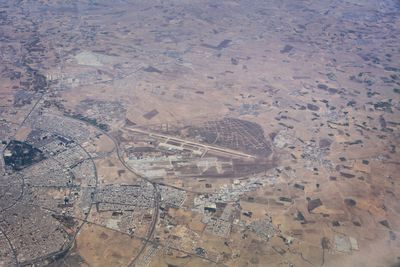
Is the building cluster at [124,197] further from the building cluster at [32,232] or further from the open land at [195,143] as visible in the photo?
the building cluster at [32,232]

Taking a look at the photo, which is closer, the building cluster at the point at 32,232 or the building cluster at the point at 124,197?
the building cluster at the point at 32,232

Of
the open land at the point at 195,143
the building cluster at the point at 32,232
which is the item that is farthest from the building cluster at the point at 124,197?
the building cluster at the point at 32,232

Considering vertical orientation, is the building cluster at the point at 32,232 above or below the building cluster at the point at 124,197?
below

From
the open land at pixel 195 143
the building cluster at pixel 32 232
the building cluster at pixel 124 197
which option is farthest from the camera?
the building cluster at pixel 124 197

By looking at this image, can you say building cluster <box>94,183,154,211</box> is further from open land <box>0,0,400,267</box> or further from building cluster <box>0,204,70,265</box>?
building cluster <box>0,204,70,265</box>

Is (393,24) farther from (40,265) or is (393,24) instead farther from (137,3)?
(40,265)

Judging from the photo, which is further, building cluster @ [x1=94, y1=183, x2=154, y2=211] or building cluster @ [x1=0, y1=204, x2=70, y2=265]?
building cluster @ [x1=94, y1=183, x2=154, y2=211]

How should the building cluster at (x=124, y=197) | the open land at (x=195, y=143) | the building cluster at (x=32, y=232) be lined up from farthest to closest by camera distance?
the building cluster at (x=124, y=197)
the open land at (x=195, y=143)
the building cluster at (x=32, y=232)

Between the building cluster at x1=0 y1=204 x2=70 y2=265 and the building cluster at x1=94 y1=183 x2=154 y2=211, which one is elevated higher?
the building cluster at x1=94 y1=183 x2=154 y2=211

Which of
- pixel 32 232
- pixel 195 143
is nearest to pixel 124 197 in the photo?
pixel 32 232

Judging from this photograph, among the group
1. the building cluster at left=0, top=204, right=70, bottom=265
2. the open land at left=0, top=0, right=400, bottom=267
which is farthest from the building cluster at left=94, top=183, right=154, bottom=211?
the building cluster at left=0, top=204, right=70, bottom=265

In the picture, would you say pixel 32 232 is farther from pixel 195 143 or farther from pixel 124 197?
pixel 195 143
